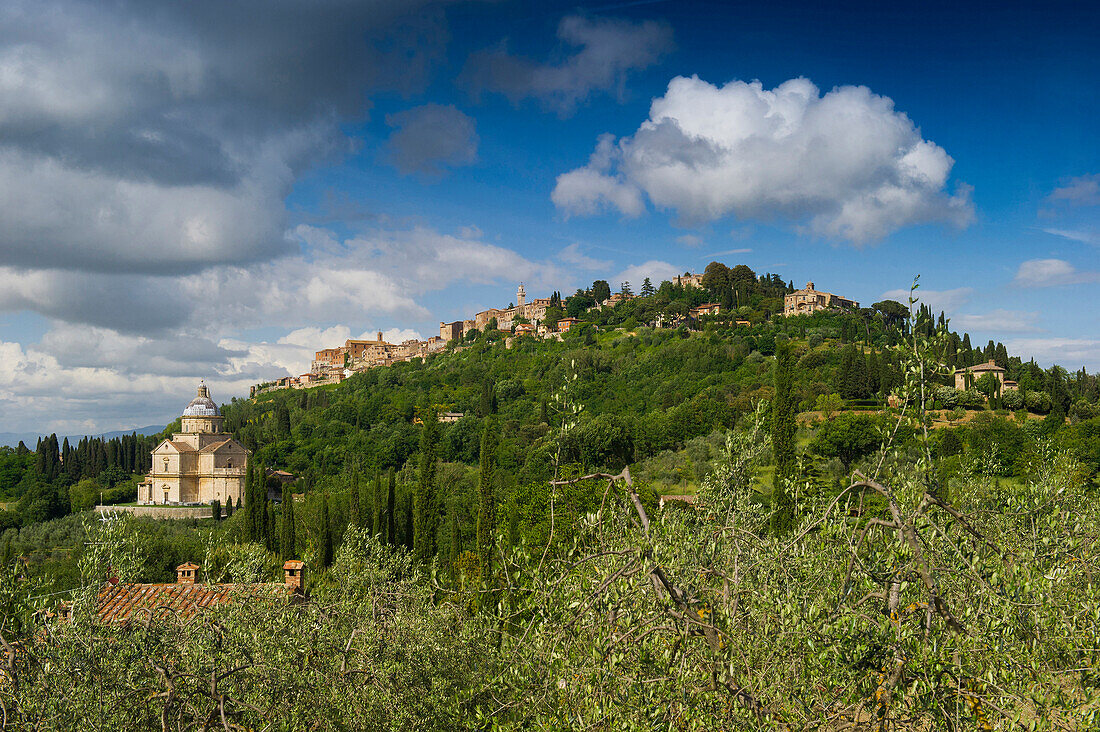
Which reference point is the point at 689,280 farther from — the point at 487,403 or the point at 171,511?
the point at 171,511

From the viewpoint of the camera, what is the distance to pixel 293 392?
4414 inches

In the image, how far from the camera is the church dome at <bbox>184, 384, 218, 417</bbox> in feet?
226

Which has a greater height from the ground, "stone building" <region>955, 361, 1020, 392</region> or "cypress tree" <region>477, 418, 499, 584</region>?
"stone building" <region>955, 361, 1020, 392</region>

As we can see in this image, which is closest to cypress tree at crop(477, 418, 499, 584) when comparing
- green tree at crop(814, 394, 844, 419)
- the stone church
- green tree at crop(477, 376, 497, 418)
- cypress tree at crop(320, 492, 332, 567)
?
cypress tree at crop(320, 492, 332, 567)

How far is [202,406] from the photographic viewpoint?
69438mm

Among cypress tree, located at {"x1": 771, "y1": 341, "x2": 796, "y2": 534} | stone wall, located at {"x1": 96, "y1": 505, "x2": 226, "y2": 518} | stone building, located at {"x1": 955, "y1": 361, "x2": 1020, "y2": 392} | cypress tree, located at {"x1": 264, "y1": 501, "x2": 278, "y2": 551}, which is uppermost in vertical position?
stone building, located at {"x1": 955, "y1": 361, "x2": 1020, "y2": 392}

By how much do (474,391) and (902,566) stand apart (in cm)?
8009

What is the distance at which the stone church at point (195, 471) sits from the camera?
205 ft

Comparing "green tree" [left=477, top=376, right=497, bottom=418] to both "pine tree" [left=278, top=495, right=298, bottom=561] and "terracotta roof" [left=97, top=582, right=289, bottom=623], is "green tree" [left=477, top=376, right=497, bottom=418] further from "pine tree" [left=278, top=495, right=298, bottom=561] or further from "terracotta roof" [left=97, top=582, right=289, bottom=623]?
"terracotta roof" [left=97, top=582, right=289, bottom=623]

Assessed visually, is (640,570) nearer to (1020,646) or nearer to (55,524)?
(1020,646)

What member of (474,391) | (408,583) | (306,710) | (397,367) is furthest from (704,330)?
(306,710)

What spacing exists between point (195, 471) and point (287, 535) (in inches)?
1475

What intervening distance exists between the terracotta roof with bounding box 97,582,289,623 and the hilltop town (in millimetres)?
79962

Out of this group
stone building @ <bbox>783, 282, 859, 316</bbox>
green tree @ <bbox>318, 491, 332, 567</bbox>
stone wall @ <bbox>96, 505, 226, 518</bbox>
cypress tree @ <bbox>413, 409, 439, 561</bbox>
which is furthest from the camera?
stone building @ <bbox>783, 282, 859, 316</bbox>
